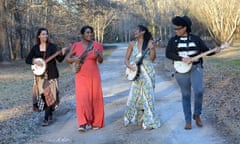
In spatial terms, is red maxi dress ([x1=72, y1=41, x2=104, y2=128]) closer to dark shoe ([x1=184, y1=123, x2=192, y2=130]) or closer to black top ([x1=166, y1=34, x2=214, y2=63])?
black top ([x1=166, y1=34, x2=214, y2=63])

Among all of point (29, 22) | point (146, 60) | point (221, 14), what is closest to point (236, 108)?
point (146, 60)

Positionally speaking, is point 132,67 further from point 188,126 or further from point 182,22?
point 188,126

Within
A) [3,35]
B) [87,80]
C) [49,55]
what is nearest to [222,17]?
[3,35]

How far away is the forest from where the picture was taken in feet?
85.7

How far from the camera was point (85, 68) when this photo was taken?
7.68 metres

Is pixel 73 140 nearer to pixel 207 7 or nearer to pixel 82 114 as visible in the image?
pixel 82 114

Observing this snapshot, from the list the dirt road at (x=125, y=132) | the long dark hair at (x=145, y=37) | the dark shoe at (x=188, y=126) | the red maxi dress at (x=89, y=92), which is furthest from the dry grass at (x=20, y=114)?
the dark shoe at (x=188, y=126)

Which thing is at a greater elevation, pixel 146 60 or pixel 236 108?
pixel 146 60

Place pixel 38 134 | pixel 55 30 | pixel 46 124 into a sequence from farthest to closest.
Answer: pixel 55 30, pixel 46 124, pixel 38 134

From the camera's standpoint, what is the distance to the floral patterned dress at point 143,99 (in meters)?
7.66

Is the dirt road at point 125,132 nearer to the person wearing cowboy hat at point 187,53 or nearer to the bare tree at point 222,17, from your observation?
the person wearing cowboy hat at point 187,53

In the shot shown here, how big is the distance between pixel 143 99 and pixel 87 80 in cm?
109

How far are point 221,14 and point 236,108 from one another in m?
38.1

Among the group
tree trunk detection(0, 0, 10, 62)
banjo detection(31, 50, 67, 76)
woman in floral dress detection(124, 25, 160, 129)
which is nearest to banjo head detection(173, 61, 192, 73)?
woman in floral dress detection(124, 25, 160, 129)
